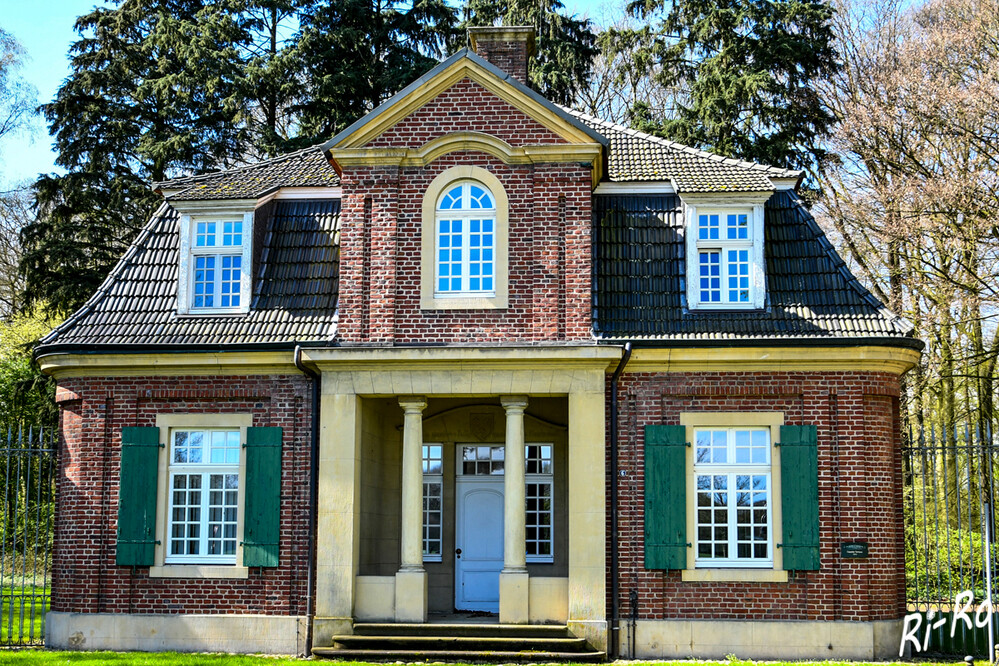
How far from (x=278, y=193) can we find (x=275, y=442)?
13.5 feet

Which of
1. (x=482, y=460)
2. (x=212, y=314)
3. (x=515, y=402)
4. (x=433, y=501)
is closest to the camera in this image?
(x=515, y=402)

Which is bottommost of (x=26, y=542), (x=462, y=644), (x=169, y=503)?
(x=462, y=644)

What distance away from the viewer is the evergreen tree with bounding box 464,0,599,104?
3072 cm

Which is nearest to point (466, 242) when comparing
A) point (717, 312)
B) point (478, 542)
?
point (717, 312)

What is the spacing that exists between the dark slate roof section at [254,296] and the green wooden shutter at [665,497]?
4971mm

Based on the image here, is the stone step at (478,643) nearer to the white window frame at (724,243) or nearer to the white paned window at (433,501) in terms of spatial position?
the white paned window at (433,501)

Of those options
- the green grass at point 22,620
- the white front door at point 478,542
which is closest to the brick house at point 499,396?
the green grass at point 22,620

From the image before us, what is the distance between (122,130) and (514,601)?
19.2 m

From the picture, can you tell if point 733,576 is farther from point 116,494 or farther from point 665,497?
point 116,494

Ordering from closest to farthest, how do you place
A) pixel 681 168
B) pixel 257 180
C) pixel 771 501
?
pixel 771 501 → pixel 681 168 → pixel 257 180

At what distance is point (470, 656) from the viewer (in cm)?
1477

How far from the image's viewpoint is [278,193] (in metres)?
17.9

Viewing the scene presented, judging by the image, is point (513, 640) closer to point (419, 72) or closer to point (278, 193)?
point (278, 193)

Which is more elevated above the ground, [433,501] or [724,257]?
[724,257]
